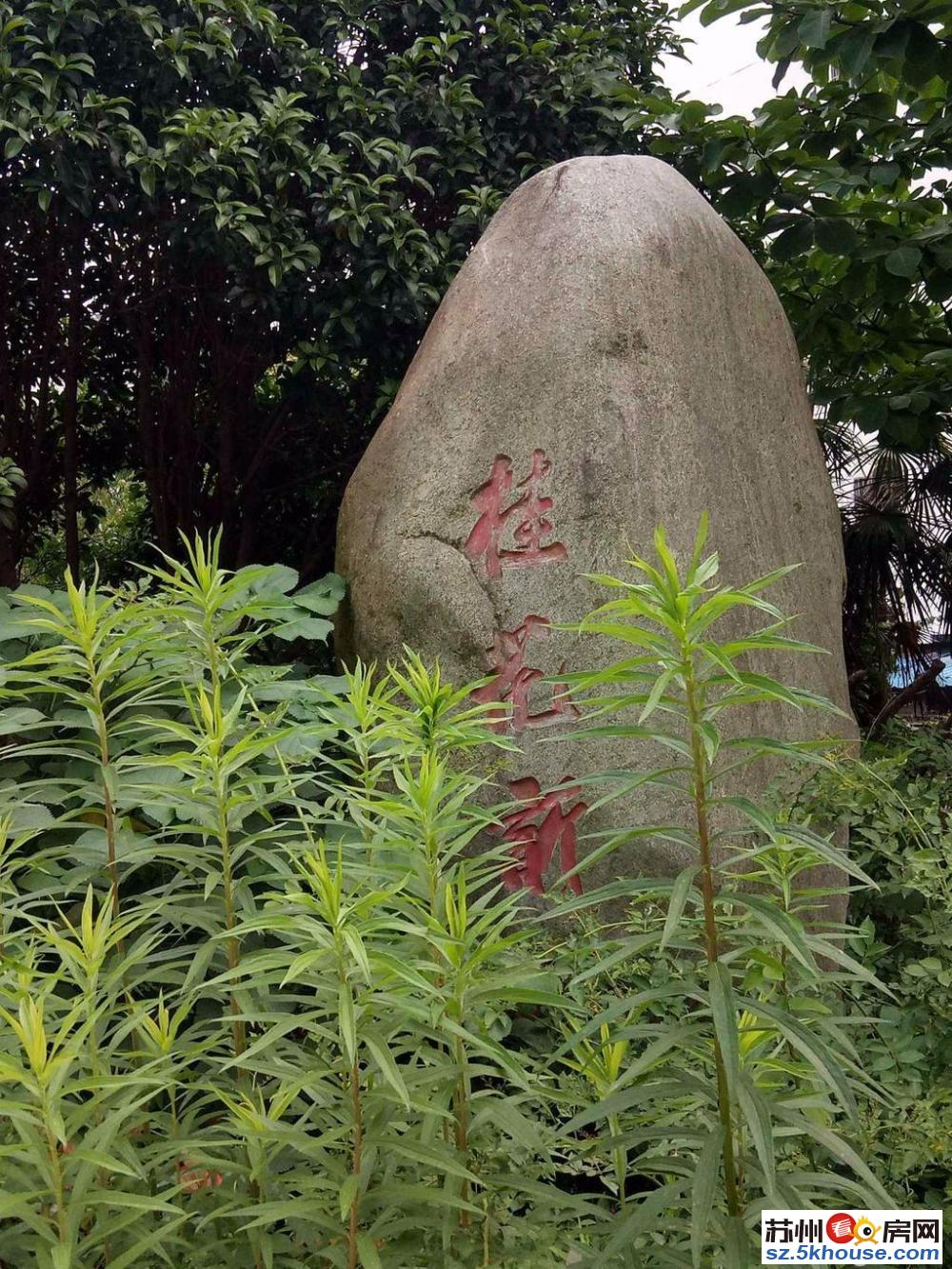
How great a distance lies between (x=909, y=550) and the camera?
7.29m

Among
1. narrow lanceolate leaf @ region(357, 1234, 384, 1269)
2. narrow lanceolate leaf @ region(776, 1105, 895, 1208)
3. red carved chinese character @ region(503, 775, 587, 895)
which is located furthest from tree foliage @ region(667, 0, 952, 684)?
narrow lanceolate leaf @ region(357, 1234, 384, 1269)

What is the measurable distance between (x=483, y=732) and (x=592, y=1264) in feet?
2.34

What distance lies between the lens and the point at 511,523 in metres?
3.51

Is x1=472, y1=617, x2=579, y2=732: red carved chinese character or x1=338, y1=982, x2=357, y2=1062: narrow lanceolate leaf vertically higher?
x1=472, y1=617, x2=579, y2=732: red carved chinese character

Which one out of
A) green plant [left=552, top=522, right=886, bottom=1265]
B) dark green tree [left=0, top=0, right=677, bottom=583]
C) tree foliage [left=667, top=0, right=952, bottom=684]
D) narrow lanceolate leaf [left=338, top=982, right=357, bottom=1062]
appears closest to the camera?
narrow lanceolate leaf [left=338, top=982, right=357, bottom=1062]

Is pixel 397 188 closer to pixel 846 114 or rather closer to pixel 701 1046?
pixel 846 114

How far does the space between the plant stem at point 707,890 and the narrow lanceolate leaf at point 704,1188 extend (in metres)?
0.02

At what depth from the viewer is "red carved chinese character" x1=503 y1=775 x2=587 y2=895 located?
3.29 metres

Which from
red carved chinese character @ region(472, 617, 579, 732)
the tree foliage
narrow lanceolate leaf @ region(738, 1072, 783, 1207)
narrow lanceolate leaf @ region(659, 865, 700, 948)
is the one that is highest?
the tree foliage

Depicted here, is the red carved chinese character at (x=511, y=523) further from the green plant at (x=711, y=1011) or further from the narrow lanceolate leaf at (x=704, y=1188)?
the narrow lanceolate leaf at (x=704, y=1188)

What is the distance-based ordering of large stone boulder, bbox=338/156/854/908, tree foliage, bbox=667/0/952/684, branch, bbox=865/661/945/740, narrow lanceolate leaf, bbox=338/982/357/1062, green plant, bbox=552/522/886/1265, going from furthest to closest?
1. branch, bbox=865/661/945/740
2. tree foliage, bbox=667/0/952/684
3. large stone boulder, bbox=338/156/854/908
4. green plant, bbox=552/522/886/1265
5. narrow lanceolate leaf, bbox=338/982/357/1062

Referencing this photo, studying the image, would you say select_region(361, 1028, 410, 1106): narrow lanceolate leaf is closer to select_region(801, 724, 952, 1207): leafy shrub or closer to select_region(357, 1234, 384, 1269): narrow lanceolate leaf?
select_region(357, 1234, 384, 1269): narrow lanceolate leaf

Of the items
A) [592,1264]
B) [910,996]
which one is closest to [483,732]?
[592,1264]

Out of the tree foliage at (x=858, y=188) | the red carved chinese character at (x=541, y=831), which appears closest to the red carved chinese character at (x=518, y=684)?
the red carved chinese character at (x=541, y=831)
